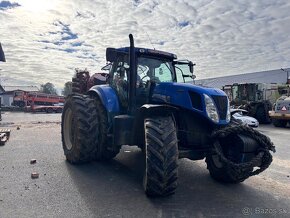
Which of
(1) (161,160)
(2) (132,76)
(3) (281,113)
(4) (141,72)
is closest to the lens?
(1) (161,160)

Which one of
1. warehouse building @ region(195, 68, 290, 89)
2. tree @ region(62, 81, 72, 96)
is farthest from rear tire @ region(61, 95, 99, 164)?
warehouse building @ region(195, 68, 290, 89)

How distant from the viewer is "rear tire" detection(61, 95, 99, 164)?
622 cm

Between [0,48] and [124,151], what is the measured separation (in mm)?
11392

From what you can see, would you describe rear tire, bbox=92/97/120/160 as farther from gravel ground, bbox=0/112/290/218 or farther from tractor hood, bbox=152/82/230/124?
tractor hood, bbox=152/82/230/124

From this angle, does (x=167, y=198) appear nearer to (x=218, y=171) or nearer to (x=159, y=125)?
(x=159, y=125)

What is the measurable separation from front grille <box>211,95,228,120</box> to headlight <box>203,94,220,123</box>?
103 mm

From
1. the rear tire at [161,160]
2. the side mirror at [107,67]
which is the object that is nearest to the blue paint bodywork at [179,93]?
the rear tire at [161,160]

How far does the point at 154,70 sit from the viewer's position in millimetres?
6328

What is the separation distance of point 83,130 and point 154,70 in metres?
1.93

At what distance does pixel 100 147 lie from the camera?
253 inches

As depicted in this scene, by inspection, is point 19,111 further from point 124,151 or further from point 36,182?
point 36,182

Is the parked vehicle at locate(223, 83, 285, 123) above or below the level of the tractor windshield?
below

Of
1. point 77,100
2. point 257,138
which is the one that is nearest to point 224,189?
point 257,138

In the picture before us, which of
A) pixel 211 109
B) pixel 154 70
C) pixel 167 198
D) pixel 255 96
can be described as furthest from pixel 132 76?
pixel 255 96
